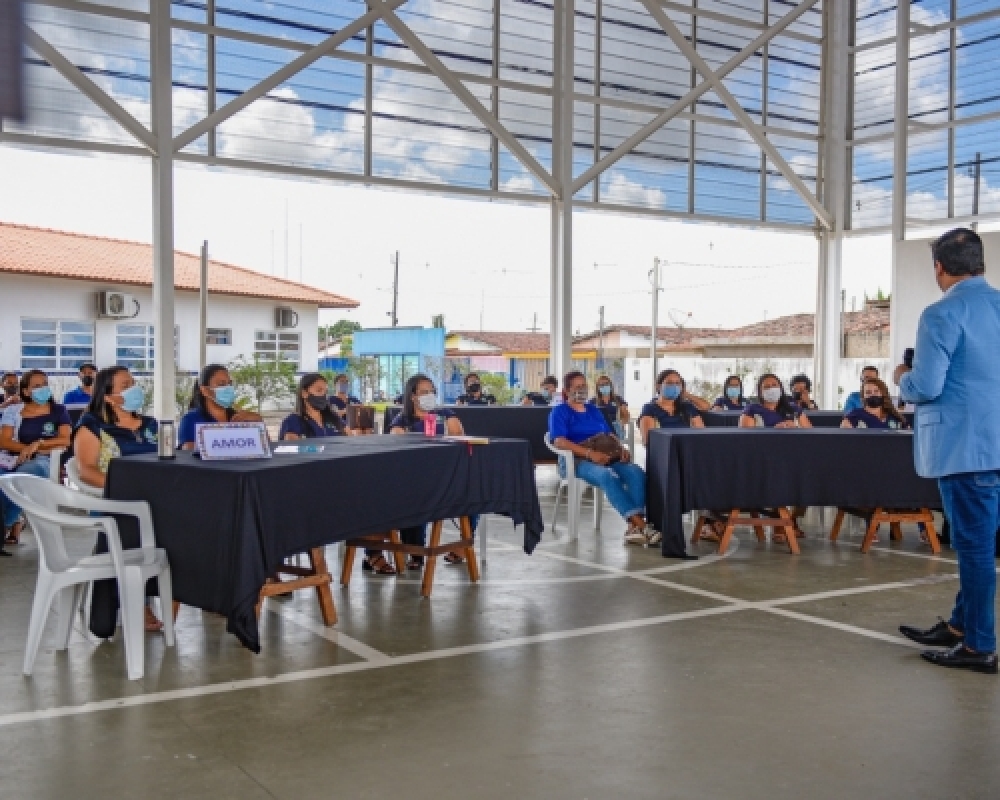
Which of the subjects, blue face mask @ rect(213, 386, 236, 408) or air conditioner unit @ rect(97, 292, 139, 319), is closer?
blue face mask @ rect(213, 386, 236, 408)

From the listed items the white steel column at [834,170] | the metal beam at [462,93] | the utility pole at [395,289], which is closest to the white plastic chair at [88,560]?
the metal beam at [462,93]

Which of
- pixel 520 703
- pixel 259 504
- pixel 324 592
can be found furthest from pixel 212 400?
pixel 520 703

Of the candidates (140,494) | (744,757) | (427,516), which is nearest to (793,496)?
(427,516)

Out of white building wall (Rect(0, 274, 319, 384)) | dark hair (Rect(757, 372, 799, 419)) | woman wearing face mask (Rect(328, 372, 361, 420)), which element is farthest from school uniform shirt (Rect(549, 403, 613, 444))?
white building wall (Rect(0, 274, 319, 384))

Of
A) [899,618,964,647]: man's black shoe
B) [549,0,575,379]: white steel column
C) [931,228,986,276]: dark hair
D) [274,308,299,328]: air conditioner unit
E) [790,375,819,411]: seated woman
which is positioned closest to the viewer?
[931,228,986,276]: dark hair

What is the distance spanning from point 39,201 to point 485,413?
12.1 metres

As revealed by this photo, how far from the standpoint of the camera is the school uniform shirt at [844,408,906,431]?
7082 millimetres

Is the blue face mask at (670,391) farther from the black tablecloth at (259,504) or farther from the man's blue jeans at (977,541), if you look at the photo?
the man's blue jeans at (977,541)

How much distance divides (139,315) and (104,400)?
367 inches

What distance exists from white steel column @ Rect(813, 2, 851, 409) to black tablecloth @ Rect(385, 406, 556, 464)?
22.0 ft

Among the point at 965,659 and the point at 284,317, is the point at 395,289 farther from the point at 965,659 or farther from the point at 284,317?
the point at 965,659

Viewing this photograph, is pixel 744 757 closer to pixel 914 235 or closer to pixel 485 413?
pixel 485 413

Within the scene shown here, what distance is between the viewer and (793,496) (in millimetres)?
6176

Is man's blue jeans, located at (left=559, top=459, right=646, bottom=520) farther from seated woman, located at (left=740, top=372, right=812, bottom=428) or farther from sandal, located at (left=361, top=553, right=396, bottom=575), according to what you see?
sandal, located at (left=361, top=553, right=396, bottom=575)
